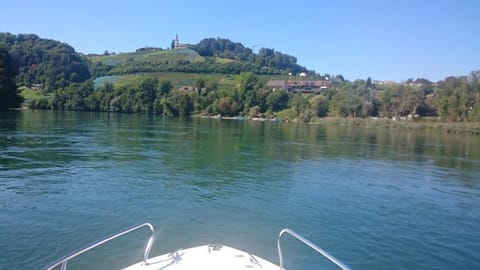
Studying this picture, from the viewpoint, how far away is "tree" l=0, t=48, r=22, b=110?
83812 millimetres

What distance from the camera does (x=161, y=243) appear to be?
11.4 m

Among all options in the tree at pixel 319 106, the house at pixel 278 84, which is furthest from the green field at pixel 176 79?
the tree at pixel 319 106

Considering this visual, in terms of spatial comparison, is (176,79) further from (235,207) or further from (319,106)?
(235,207)

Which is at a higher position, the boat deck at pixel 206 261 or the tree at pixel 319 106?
the tree at pixel 319 106

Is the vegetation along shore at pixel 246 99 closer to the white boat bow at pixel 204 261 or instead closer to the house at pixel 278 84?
the house at pixel 278 84

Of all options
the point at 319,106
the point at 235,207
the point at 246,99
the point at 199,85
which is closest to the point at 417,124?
the point at 319,106

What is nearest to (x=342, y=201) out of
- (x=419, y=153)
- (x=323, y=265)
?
(x=323, y=265)

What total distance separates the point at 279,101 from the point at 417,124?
57.1 metres

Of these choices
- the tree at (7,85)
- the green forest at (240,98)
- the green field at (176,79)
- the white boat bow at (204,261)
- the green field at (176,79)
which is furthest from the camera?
the green field at (176,79)

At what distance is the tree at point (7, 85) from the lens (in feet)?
275

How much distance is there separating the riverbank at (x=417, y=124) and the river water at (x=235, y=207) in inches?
2631

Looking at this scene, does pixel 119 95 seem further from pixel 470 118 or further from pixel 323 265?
pixel 323 265

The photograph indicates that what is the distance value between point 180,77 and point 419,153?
159735 mm

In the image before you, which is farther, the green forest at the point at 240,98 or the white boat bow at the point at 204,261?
the green forest at the point at 240,98
